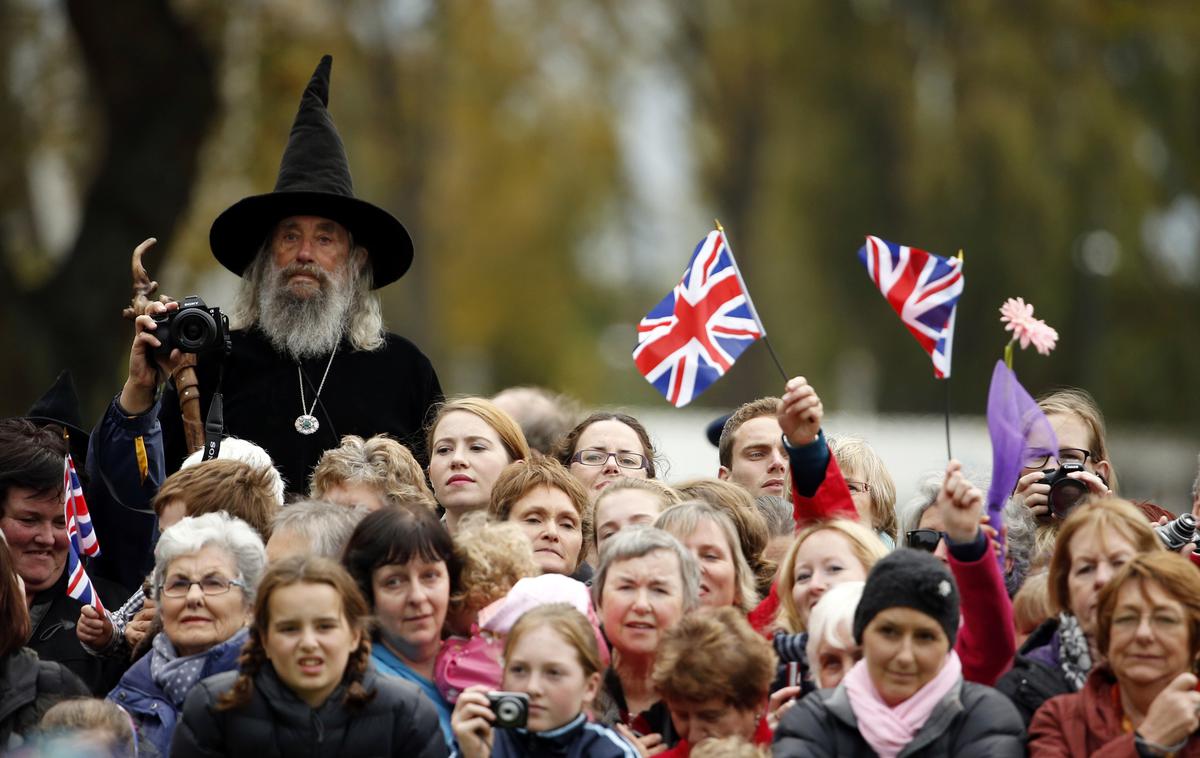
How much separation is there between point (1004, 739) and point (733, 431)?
311 cm

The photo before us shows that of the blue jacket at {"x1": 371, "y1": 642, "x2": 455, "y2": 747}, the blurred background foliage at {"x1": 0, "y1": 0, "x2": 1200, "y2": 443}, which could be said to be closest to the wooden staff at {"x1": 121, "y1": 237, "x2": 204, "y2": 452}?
the blue jacket at {"x1": 371, "y1": 642, "x2": 455, "y2": 747}

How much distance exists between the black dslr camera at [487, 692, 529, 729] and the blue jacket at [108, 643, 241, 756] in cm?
95

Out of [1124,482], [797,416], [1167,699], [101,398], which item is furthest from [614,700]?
[1124,482]

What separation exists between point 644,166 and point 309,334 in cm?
2071

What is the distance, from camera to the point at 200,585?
6406 mm

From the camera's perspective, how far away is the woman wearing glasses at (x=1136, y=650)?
227 inches

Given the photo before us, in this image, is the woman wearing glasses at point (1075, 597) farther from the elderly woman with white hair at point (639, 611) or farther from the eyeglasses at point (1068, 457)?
the eyeglasses at point (1068, 457)

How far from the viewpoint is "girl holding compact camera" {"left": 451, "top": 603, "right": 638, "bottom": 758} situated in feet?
18.9

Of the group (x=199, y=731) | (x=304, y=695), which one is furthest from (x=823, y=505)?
(x=199, y=731)

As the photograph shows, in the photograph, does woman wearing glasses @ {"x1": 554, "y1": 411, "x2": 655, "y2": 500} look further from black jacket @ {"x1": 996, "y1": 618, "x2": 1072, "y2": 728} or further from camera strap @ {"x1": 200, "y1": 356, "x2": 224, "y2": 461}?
black jacket @ {"x1": 996, "y1": 618, "x2": 1072, "y2": 728}

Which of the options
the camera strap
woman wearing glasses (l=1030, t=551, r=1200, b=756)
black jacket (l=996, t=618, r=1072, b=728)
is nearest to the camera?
woman wearing glasses (l=1030, t=551, r=1200, b=756)

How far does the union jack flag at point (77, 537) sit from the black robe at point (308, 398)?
0.68m

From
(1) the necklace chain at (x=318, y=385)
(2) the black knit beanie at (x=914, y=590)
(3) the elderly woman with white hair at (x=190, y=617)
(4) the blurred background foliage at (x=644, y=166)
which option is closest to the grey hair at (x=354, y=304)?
(1) the necklace chain at (x=318, y=385)

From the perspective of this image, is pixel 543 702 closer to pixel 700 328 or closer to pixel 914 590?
pixel 914 590
